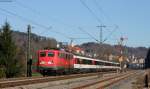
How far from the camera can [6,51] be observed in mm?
57344

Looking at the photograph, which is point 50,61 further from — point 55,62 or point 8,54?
point 8,54

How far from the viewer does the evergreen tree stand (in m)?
55.3

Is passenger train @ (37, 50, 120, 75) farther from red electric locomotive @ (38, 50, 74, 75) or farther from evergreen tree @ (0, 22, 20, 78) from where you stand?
evergreen tree @ (0, 22, 20, 78)

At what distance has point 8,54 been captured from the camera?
57219mm

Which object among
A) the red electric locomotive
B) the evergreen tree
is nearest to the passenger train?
the red electric locomotive

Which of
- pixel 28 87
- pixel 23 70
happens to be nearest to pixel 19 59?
pixel 23 70

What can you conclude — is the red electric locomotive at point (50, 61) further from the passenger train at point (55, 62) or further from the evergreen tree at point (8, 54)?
the evergreen tree at point (8, 54)

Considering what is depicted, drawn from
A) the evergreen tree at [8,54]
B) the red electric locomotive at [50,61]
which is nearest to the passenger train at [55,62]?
the red electric locomotive at [50,61]

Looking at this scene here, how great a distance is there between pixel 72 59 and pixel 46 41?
213 feet

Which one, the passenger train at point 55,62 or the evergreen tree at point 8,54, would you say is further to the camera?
the evergreen tree at point 8,54

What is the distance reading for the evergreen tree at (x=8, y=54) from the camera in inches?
2179

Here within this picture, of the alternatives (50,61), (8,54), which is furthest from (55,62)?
(8,54)

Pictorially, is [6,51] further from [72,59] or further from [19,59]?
[72,59]

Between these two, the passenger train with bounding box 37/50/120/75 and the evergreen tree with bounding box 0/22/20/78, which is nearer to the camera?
the passenger train with bounding box 37/50/120/75
